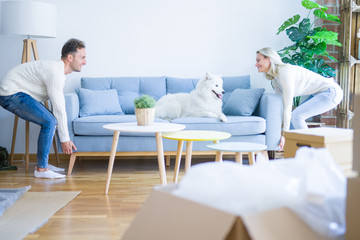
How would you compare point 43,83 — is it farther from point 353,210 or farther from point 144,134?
point 353,210

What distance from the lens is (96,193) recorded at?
8.98 ft

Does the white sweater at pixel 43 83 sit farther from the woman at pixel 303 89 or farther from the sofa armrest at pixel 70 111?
the woman at pixel 303 89

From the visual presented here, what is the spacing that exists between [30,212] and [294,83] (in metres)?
2.24

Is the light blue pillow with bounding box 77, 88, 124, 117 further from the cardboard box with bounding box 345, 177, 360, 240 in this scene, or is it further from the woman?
the cardboard box with bounding box 345, 177, 360, 240

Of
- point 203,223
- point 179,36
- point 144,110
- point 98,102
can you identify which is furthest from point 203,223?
point 179,36

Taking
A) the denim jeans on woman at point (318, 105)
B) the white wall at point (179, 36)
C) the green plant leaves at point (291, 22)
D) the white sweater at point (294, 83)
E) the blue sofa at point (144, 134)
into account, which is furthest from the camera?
the white wall at point (179, 36)

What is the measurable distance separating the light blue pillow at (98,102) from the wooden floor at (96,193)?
55cm

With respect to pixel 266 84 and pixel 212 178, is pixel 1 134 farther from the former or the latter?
pixel 212 178

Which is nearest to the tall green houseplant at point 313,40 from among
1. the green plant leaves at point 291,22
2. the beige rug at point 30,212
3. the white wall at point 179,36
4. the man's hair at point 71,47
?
the green plant leaves at point 291,22

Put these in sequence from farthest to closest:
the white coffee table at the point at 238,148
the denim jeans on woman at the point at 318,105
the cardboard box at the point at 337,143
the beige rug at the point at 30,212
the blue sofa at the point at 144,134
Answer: the blue sofa at the point at 144,134 → the denim jeans on woman at the point at 318,105 → the white coffee table at the point at 238,148 → the beige rug at the point at 30,212 → the cardboard box at the point at 337,143

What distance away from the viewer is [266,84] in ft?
14.5

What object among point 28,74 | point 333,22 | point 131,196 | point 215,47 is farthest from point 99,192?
point 333,22

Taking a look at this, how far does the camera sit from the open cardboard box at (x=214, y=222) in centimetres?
81

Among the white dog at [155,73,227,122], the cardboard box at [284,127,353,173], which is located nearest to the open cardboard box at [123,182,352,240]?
the cardboard box at [284,127,353,173]
